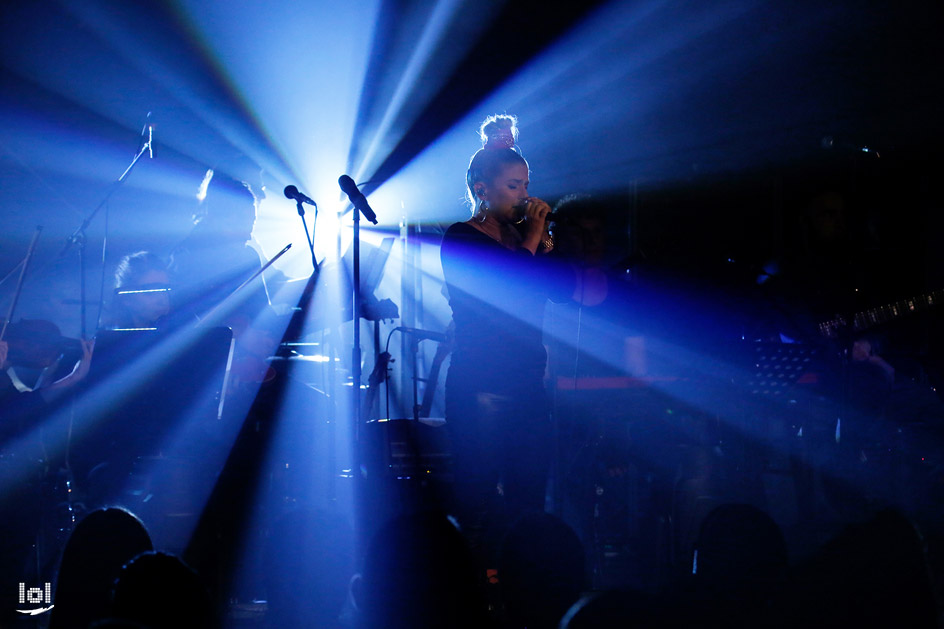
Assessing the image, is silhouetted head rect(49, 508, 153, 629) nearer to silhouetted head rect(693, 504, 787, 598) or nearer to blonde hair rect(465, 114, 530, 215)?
silhouetted head rect(693, 504, 787, 598)

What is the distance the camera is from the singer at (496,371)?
214 cm

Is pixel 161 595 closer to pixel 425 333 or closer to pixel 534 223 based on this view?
pixel 534 223

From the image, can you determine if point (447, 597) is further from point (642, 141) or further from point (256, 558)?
point (642, 141)

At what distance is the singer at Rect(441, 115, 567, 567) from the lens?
214 cm

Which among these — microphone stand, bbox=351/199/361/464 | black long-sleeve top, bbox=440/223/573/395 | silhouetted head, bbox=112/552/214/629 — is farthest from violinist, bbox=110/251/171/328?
silhouetted head, bbox=112/552/214/629

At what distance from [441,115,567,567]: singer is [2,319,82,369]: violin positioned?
212 centimetres

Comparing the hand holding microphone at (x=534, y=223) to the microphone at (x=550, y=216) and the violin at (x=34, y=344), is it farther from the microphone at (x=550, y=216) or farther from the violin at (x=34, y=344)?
the violin at (x=34, y=344)

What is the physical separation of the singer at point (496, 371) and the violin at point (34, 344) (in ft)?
6.96

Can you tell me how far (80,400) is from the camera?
2934mm

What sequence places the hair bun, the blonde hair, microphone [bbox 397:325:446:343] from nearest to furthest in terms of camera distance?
1. the blonde hair
2. the hair bun
3. microphone [bbox 397:325:446:343]

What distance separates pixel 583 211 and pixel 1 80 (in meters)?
3.83

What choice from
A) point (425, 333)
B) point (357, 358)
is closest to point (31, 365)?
point (357, 358)
